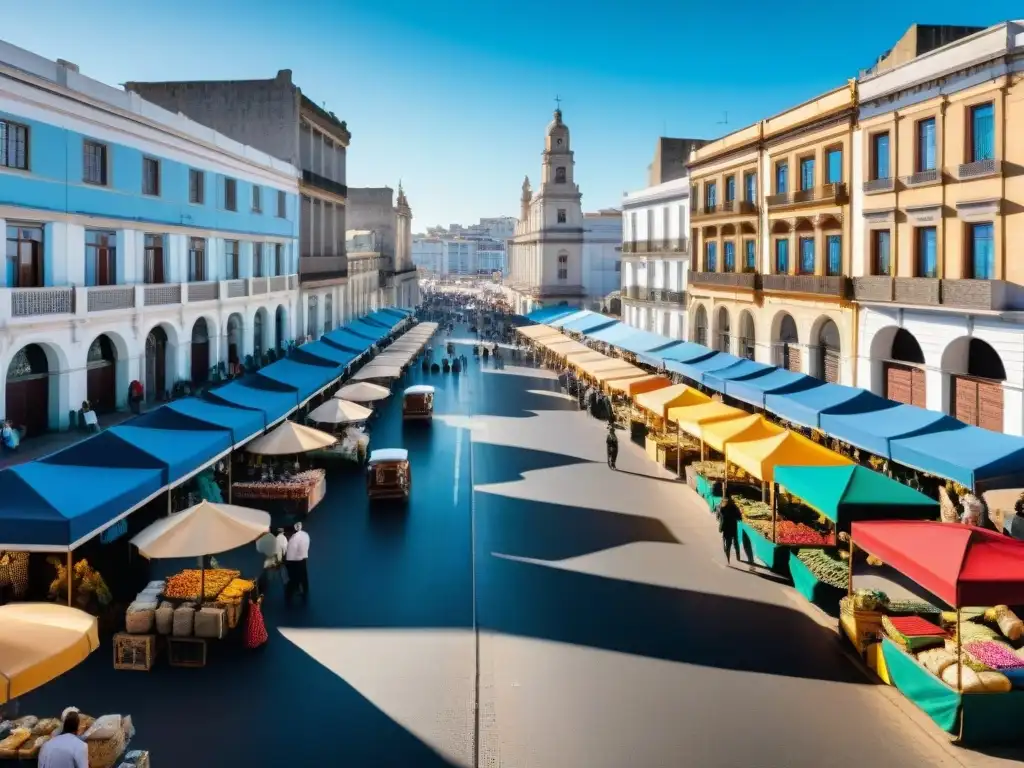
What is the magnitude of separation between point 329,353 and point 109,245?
10209 mm

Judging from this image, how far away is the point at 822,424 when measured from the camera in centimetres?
2080

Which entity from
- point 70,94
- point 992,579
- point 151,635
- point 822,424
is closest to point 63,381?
point 70,94

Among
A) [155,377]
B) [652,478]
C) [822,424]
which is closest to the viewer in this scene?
[822,424]

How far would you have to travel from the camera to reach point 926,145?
2456cm

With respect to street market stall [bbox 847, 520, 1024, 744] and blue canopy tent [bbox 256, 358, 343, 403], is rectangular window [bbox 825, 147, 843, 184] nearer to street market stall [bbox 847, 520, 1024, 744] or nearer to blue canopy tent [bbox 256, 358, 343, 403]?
blue canopy tent [bbox 256, 358, 343, 403]

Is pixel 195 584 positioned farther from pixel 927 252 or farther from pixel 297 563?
pixel 927 252

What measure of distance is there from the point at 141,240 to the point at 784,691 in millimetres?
23938

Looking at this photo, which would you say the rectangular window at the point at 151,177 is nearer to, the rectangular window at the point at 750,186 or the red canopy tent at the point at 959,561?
the rectangular window at the point at 750,186

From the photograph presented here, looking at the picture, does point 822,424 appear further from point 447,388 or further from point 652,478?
point 447,388

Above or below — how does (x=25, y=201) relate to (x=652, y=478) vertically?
above

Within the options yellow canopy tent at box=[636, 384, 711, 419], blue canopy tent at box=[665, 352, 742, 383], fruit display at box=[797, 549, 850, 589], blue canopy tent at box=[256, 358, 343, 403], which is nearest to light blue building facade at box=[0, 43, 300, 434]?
blue canopy tent at box=[256, 358, 343, 403]

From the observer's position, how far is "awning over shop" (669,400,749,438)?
21500 mm

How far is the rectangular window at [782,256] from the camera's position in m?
33.2

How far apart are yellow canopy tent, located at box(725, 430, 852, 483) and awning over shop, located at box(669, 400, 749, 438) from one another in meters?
3.03
